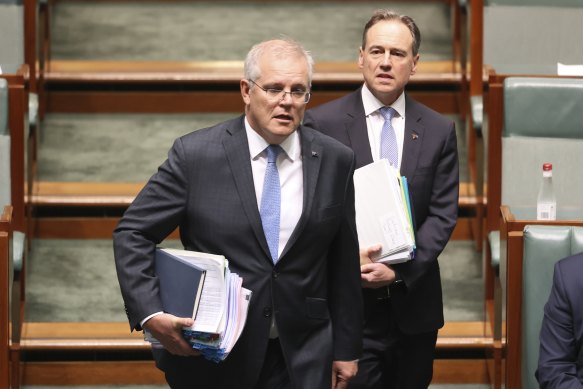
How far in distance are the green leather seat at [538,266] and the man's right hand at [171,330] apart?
1.59 feet

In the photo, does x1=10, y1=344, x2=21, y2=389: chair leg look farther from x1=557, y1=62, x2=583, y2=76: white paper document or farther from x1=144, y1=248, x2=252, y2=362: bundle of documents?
x1=557, y1=62, x2=583, y2=76: white paper document

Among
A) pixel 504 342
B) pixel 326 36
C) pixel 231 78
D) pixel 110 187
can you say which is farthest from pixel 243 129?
pixel 326 36

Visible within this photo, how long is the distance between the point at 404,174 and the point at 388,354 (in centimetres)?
21

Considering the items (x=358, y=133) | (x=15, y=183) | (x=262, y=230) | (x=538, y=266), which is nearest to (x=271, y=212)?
(x=262, y=230)

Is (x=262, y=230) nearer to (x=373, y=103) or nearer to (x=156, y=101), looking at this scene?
(x=373, y=103)

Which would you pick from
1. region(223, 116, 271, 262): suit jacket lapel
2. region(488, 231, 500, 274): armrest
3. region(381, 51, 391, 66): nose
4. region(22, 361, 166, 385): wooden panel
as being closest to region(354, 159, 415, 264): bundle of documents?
region(381, 51, 391, 66): nose

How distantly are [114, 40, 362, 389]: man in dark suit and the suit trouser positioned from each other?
21 cm

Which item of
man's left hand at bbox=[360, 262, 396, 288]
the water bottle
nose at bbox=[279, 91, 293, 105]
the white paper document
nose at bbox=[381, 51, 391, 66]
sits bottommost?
man's left hand at bbox=[360, 262, 396, 288]

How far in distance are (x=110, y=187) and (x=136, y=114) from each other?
25 centimetres

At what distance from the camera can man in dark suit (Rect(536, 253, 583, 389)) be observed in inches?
54.6

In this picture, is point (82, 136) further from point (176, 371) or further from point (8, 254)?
point (176, 371)

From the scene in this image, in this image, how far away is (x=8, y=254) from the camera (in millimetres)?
1585

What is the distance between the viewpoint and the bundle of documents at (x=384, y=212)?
1.45 metres

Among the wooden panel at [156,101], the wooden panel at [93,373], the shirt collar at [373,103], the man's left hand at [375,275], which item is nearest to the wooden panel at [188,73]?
the wooden panel at [156,101]
